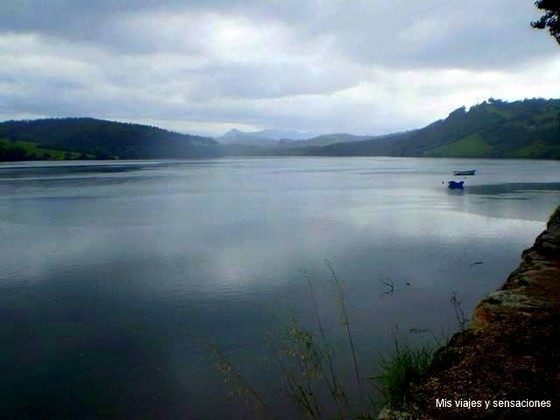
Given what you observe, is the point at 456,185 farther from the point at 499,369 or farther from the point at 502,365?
the point at 499,369

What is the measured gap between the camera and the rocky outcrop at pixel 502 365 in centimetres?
532

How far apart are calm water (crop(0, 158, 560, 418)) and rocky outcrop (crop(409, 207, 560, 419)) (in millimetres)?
4904

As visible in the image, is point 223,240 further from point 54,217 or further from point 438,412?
point 438,412

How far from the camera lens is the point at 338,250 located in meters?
27.1

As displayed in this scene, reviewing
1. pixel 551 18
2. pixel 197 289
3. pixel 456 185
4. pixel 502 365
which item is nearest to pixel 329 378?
pixel 502 365

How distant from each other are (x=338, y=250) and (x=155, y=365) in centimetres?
1598

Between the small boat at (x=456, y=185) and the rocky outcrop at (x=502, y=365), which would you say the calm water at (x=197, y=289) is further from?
the small boat at (x=456, y=185)

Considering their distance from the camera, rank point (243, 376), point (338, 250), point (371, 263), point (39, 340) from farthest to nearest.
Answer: point (338, 250) → point (371, 263) → point (39, 340) → point (243, 376)

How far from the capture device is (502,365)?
6.20 metres

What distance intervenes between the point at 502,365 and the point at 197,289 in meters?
15.1

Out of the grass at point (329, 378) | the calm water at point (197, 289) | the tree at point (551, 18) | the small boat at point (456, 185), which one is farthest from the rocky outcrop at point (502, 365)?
the small boat at point (456, 185)

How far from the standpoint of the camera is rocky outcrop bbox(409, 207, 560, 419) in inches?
210

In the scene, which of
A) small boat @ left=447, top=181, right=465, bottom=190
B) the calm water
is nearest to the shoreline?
the calm water

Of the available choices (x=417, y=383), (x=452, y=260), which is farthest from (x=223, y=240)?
(x=417, y=383)
